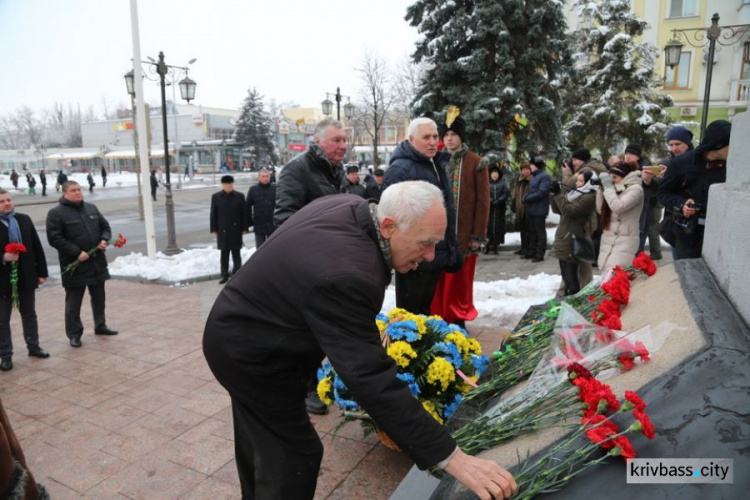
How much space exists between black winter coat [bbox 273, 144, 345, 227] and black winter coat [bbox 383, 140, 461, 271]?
55cm

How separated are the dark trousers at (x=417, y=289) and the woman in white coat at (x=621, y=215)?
74.8 inches

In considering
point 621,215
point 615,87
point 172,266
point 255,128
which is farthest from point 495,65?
point 255,128

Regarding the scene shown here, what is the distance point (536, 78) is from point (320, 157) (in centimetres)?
1003

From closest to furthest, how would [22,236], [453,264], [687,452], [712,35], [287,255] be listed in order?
[687,452] → [287,255] → [453,264] → [22,236] → [712,35]

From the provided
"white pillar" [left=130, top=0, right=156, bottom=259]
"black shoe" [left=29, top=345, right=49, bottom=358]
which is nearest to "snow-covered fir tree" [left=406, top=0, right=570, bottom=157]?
"white pillar" [left=130, top=0, right=156, bottom=259]

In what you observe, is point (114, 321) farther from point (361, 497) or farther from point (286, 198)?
point (361, 497)

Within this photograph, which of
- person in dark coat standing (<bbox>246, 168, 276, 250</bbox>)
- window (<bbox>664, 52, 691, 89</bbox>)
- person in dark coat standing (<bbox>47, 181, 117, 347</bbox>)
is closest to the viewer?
person in dark coat standing (<bbox>47, 181, 117, 347</bbox>)

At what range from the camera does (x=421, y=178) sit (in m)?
4.14

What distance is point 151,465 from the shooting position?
10.8 feet

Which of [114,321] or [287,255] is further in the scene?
[114,321]

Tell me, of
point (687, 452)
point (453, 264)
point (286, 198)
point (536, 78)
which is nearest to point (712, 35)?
point (536, 78)

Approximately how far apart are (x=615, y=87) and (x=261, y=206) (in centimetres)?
1269

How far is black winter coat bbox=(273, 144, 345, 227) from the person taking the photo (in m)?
3.83

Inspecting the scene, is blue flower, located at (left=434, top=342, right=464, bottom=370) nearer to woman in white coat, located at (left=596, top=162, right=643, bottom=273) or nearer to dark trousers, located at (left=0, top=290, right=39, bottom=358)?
woman in white coat, located at (left=596, top=162, right=643, bottom=273)
